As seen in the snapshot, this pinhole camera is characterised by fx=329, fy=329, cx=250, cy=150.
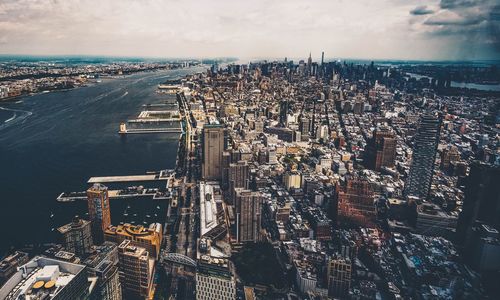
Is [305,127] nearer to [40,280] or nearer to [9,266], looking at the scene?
[9,266]

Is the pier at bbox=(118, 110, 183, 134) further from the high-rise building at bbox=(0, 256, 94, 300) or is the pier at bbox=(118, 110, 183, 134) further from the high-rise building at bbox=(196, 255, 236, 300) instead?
the high-rise building at bbox=(0, 256, 94, 300)

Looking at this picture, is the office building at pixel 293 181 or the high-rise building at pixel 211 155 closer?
the office building at pixel 293 181

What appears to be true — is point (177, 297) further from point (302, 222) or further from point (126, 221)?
point (302, 222)

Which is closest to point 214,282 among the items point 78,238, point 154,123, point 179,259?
point 179,259

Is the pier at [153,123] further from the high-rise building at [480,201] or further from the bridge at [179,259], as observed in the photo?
the high-rise building at [480,201]

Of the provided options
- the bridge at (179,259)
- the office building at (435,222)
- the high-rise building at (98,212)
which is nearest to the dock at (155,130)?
the high-rise building at (98,212)

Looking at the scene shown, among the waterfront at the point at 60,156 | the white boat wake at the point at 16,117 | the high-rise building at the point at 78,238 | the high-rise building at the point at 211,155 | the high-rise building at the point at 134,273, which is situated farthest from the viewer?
the white boat wake at the point at 16,117
